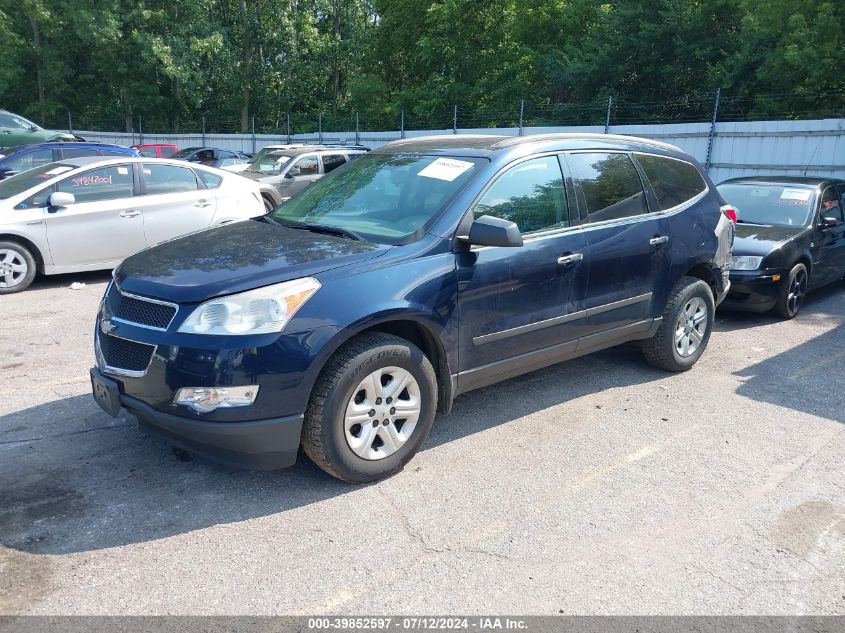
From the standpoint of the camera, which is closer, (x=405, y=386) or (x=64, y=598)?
(x=64, y=598)

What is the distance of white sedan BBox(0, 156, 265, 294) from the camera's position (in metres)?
8.27

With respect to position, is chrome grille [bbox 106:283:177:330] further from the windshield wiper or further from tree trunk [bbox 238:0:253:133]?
tree trunk [bbox 238:0:253:133]

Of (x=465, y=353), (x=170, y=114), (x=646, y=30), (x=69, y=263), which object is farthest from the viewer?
(x=170, y=114)

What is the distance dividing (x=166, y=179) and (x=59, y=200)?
1.36 metres

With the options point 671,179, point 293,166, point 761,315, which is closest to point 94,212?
point 293,166

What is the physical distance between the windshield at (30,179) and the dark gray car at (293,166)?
4864mm

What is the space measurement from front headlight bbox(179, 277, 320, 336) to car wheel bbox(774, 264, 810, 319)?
600 cm

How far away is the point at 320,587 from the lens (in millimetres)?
3059

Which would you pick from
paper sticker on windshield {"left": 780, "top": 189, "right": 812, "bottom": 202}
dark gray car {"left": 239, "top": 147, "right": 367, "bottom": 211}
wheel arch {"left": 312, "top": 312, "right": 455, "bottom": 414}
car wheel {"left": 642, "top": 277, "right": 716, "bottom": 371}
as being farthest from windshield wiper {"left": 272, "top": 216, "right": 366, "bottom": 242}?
dark gray car {"left": 239, "top": 147, "right": 367, "bottom": 211}

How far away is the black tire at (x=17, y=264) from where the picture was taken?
26.9ft

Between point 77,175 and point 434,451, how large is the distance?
6356mm

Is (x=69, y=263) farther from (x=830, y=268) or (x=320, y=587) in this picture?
(x=830, y=268)

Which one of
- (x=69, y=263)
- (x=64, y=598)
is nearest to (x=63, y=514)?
(x=64, y=598)

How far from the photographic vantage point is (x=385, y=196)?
4.68m
